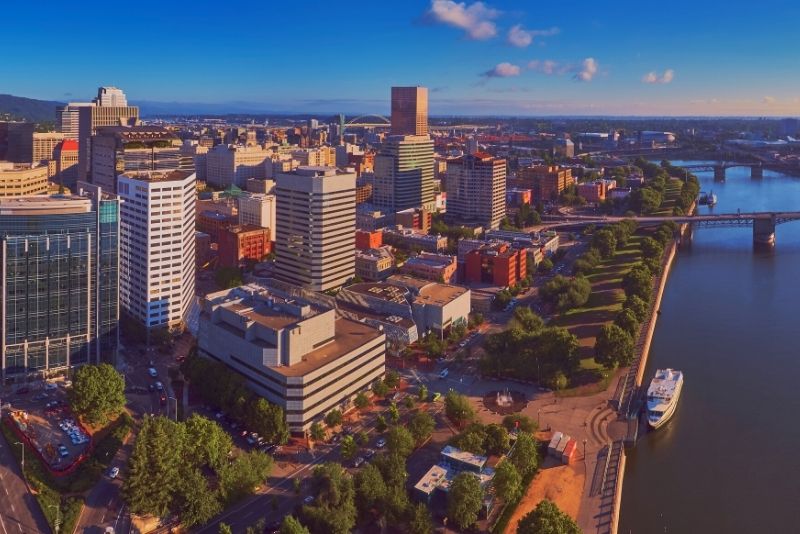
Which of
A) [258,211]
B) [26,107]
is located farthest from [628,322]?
[26,107]

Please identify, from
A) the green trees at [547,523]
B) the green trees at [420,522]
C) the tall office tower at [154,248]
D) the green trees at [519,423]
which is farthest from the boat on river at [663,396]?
the tall office tower at [154,248]

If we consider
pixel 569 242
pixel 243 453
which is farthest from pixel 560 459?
pixel 569 242

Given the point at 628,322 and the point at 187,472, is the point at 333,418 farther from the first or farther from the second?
the point at 628,322

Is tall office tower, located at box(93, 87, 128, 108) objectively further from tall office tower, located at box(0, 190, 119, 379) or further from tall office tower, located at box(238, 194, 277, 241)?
tall office tower, located at box(0, 190, 119, 379)

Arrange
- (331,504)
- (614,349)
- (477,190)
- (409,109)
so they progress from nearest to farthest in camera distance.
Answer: (331,504)
(614,349)
(477,190)
(409,109)

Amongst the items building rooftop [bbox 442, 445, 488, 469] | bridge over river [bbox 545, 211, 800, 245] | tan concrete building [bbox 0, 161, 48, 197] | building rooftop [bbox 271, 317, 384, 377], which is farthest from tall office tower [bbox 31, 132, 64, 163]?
building rooftop [bbox 442, 445, 488, 469]

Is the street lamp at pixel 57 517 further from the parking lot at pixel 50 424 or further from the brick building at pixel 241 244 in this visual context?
the brick building at pixel 241 244

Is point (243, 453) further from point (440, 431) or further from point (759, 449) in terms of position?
point (759, 449)
